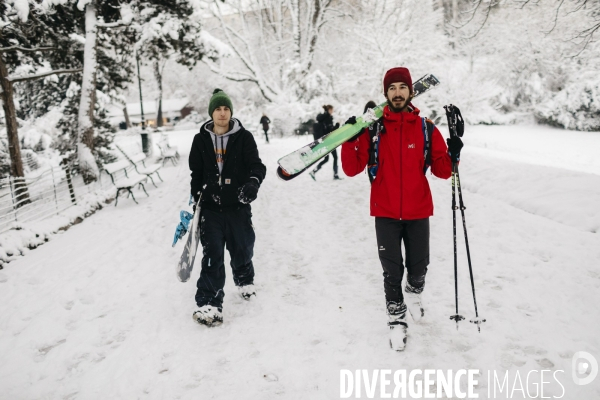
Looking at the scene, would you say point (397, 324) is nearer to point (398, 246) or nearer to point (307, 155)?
point (398, 246)

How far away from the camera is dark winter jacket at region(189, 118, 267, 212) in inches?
143

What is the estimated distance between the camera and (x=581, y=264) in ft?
15.1

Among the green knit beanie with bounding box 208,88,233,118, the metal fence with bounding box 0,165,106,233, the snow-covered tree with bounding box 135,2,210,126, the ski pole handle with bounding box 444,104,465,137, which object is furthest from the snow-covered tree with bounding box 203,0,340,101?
the ski pole handle with bounding box 444,104,465,137

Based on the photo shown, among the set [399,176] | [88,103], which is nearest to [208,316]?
[399,176]

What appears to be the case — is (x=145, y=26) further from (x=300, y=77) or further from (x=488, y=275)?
(x=300, y=77)

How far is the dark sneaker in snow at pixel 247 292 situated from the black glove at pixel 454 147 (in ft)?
8.04

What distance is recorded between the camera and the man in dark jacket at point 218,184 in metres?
3.63

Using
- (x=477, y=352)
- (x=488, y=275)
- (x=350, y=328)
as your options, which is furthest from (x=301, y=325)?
(x=488, y=275)

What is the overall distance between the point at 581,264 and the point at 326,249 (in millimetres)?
3213

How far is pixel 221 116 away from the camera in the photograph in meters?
3.58

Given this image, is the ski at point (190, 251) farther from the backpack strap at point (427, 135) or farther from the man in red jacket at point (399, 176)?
the backpack strap at point (427, 135)

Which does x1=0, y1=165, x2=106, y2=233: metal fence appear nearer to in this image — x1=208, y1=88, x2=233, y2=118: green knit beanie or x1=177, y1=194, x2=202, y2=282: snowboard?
x1=177, y1=194, x2=202, y2=282: snowboard

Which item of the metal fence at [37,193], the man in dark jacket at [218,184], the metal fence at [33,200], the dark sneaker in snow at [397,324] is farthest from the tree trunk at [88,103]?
the dark sneaker in snow at [397,324]

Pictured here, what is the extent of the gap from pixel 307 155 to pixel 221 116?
35.6 inches
